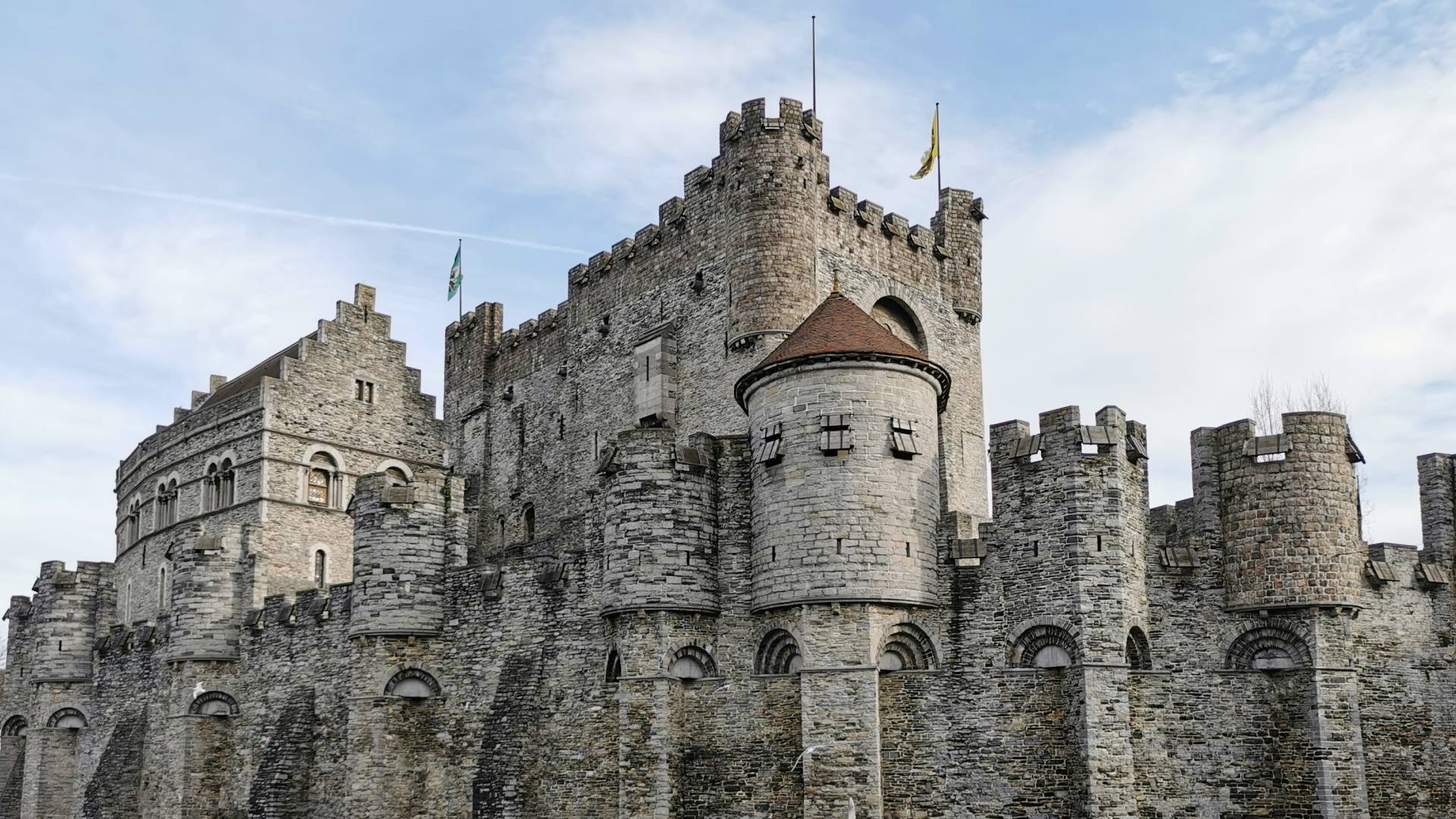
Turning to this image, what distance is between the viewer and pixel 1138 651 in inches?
1065

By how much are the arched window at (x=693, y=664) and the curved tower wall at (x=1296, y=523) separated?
31.9 ft

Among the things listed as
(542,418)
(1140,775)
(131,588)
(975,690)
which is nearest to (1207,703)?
(1140,775)

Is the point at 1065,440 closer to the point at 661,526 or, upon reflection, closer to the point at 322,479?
the point at 661,526

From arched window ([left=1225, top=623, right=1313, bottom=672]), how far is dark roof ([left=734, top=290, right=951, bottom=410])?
7124 millimetres

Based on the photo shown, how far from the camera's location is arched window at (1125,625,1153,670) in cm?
2705

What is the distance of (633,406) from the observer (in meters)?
38.8

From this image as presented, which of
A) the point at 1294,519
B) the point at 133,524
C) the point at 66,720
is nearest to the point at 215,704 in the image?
the point at 66,720

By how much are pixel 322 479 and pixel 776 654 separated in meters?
23.6

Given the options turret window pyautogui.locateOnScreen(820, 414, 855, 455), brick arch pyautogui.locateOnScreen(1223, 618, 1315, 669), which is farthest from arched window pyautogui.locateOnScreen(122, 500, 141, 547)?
brick arch pyautogui.locateOnScreen(1223, 618, 1315, 669)

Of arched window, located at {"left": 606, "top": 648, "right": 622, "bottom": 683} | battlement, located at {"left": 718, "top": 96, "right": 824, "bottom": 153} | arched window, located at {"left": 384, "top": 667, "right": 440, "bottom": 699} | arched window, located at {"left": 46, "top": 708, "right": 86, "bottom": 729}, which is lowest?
arched window, located at {"left": 46, "top": 708, "right": 86, "bottom": 729}

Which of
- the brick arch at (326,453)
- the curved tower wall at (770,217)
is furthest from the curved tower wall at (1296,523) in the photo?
the brick arch at (326,453)

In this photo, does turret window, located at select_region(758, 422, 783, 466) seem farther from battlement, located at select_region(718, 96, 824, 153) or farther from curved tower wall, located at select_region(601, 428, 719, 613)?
battlement, located at select_region(718, 96, 824, 153)

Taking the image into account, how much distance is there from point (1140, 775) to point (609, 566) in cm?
1062

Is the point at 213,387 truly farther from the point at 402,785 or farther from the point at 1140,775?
the point at 1140,775
